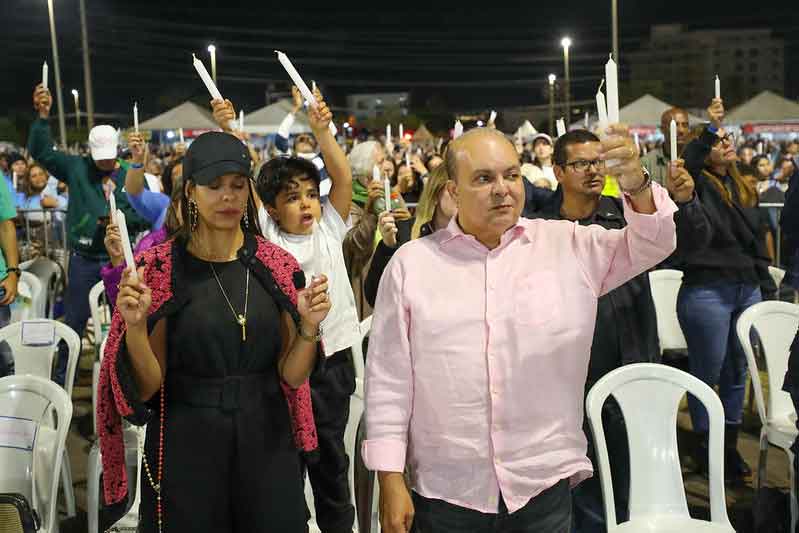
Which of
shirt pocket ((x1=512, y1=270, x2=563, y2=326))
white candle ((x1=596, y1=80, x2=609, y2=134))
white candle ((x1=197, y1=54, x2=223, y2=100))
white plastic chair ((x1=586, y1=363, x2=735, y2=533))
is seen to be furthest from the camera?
white plastic chair ((x1=586, y1=363, x2=735, y2=533))

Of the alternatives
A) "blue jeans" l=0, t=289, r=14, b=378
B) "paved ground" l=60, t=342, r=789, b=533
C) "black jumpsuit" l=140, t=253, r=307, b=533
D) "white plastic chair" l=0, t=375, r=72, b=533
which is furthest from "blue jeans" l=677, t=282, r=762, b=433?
"blue jeans" l=0, t=289, r=14, b=378

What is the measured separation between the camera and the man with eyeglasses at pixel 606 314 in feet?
12.2

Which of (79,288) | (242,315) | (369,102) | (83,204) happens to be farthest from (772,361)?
(369,102)

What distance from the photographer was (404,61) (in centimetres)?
10569

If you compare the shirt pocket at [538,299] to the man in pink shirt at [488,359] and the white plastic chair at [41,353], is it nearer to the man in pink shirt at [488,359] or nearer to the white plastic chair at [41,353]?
the man in pink shirt at [488,359]

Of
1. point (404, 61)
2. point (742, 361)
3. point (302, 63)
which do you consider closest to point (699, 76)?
point (404, 61)

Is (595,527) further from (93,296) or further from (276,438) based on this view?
(93,296)

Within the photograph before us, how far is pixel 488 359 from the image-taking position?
2.35 meters

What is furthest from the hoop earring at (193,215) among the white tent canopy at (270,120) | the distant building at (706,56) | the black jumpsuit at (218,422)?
the distant building at (706,56)

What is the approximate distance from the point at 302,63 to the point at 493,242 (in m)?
91.3

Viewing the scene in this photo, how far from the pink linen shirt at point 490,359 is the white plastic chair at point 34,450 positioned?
1.89 metres

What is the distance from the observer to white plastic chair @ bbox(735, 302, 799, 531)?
4.55 metres

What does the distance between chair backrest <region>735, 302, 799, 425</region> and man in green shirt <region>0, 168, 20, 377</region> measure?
3922mm

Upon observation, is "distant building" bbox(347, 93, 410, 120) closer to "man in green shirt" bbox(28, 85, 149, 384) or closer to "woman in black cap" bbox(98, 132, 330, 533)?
"man in green shirt" bbox(28, 85, 149, 384)
